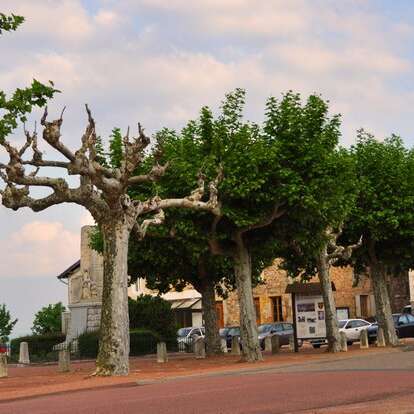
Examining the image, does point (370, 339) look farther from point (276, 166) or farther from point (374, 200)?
point (276, 166)

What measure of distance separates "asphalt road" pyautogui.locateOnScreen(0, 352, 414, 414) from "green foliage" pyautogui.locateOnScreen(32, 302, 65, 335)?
50.2 meters

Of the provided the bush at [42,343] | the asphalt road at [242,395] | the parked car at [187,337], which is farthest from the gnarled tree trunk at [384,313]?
the bush at [42,343]

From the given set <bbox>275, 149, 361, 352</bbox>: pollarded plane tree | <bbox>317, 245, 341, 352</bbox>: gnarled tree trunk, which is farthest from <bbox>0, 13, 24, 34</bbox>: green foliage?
<bbox>317, 245, 341, 352</bbox>: gnarled tree trunk

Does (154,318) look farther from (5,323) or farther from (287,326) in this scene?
(5,323)

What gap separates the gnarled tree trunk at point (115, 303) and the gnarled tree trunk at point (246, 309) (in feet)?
20.2

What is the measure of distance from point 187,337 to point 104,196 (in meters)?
28.4

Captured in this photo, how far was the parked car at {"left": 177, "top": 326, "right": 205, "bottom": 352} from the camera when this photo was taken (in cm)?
4884

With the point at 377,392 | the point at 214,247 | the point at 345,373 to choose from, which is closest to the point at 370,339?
the point at 214,247

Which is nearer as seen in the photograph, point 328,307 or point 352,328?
point 328,307

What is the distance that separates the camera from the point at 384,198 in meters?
36.2

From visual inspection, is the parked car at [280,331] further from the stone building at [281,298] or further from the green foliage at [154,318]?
the stone building at [281,298]

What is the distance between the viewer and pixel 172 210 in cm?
2991

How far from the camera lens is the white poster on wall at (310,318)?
36.7 meters

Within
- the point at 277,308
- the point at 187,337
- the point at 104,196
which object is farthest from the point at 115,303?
the point at 277,308
